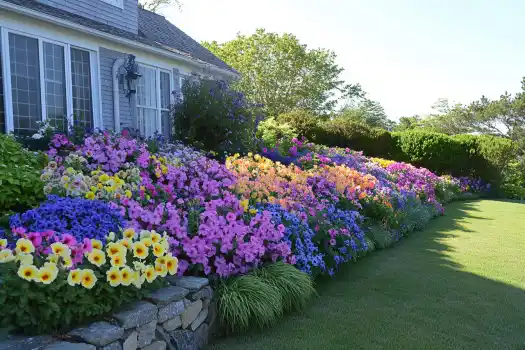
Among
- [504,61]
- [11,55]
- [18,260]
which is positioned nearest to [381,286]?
[18,260]

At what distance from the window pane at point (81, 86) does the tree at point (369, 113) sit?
31630mm

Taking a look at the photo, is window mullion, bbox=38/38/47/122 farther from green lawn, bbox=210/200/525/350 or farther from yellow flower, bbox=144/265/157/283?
yellow flower, bbox=144/265/157/283

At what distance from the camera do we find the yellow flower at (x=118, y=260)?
2740 millimetres

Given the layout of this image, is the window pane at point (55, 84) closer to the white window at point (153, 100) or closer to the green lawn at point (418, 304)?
the white window at point (153, 100)

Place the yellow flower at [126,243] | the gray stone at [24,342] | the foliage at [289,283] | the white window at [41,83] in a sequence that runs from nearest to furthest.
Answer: the gray stone at [24,342] < the yellow flower at [126,243] < the foliage at [289,283] < the white window at [41,83]

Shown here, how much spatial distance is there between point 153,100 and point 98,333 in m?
8.68

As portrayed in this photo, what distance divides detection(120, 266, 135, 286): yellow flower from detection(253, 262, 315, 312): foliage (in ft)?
5.14

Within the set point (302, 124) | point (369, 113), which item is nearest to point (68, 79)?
point (302, 124)

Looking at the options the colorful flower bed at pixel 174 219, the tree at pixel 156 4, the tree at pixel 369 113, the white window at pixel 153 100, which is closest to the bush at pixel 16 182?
the colorful flower bed at pixel 174 219

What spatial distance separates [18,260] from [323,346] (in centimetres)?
222

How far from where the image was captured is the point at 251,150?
9125 mm

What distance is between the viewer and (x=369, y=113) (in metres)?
46.8

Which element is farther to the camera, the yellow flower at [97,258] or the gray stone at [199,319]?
the gray stone at [199,319]

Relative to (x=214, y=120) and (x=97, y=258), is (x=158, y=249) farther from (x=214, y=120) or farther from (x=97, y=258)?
(x=214, y=120)
